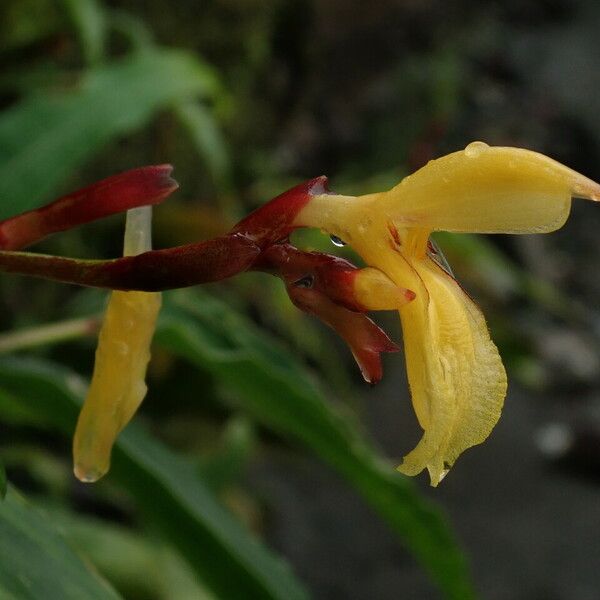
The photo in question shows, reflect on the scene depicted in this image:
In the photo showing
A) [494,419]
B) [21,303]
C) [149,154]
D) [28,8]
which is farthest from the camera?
[149,154]

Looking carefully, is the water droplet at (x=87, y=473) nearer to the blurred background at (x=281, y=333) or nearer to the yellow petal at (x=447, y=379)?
the blurred background at (x=281, y=333)

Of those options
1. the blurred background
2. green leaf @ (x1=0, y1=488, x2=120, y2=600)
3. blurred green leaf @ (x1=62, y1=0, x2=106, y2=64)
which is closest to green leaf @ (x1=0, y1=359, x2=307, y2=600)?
the blurred background

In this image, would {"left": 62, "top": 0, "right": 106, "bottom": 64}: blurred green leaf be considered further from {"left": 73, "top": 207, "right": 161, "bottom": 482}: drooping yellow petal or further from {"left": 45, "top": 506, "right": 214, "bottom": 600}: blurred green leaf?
{"left": 73, "top": 207, "right": 161, "bottom": 482}: drooping yellow petal

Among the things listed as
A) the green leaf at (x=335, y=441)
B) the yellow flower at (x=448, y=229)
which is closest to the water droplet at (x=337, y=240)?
the yellow flower at (x=448, y=229)

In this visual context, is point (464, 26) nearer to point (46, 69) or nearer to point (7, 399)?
point (46, 69)

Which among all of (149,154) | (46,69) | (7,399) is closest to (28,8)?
(46,69)
